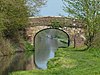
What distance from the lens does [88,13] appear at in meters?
35.8

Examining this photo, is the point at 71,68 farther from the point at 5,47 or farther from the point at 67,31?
the point at 67,31

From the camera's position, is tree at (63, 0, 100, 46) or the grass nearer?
the grass

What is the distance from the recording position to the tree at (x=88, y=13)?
35.4m

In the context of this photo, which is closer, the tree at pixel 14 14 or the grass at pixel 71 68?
the grass at pixel 71 68

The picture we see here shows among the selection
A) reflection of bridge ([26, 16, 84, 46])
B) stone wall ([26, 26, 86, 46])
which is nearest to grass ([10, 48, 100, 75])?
reflection of bridge ([26, 16, 84, 46])

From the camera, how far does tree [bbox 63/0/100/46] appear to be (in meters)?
35.4

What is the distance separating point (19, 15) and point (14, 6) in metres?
1.86

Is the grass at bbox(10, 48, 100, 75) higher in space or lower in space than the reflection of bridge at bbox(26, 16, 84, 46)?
higher

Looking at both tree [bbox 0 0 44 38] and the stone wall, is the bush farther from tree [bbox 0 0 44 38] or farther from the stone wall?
the stone wall

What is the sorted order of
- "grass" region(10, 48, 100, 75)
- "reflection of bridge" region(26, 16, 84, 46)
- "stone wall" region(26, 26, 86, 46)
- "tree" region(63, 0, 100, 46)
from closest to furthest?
"grass" region(10, 48, 100, 75) → "tree" region(63, 0, 100, 46) → "reflection of bridge" region(26, 16, 84, 46) → "stone wall" region(26, 26, 86, 46)

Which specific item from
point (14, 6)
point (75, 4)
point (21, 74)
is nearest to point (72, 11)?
point (75, 4)

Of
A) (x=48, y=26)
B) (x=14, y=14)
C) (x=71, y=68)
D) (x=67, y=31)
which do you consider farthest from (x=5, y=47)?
(x=71, y=68)

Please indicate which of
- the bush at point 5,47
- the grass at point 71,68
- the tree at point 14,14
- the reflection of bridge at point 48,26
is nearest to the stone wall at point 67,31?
the reflection of bridge at point 48,26

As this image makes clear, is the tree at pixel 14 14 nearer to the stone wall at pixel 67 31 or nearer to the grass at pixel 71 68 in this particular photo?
the stone wall at pixel 67 31
